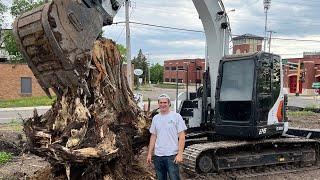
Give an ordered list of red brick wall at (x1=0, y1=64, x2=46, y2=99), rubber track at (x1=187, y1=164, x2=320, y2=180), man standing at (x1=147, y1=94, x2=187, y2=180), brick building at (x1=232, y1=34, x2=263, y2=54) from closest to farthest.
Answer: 1. man standing at (x1=147, y1=94, x2=187, y2=180)
2. rubber track at (x1=187, y1=164, x2=320, y2=180)
3. brick building at (x1=232, y1=34, x2=263, y2=54)
4. red brick wall at (x1=0, y1=64, x2=46, y2=99)

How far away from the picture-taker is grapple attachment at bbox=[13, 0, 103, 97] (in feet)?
18.6

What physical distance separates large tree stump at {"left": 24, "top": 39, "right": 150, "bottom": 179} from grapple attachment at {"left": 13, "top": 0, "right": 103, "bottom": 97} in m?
0.46

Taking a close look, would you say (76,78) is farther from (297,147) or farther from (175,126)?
(297,147)

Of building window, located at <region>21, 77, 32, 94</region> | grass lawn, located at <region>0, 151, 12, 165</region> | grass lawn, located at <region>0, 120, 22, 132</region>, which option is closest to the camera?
grass lawn, located at <region>0, 151, 12, 165</region>

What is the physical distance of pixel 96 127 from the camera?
23.0 feet

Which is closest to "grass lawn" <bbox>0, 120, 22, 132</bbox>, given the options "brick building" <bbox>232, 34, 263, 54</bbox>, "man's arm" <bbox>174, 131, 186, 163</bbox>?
"brick building" <bbox>232, 34, 263, 54</bbox>

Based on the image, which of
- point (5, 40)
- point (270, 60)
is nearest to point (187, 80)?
point (270, 60)

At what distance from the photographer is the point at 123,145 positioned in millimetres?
7473

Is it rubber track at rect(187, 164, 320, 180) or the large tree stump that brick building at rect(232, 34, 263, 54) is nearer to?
rubber track at rect(187, 164, 320, 180)

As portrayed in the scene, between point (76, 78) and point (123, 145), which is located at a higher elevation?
point (76, 78)

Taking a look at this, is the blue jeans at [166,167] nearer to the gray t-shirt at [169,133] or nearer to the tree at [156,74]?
the gray t-shirt at [169,133]

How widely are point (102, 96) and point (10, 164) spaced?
3.68m

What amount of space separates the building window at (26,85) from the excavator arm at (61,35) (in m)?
34.2

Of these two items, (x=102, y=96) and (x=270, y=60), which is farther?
(x=270, y=60)
